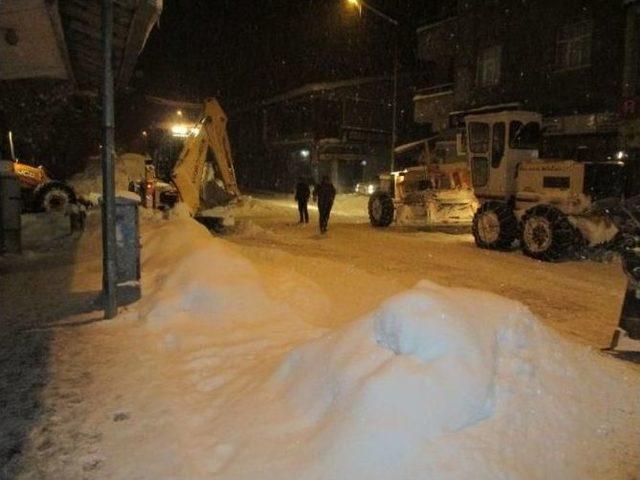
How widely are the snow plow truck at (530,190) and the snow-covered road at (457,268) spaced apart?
0.46m

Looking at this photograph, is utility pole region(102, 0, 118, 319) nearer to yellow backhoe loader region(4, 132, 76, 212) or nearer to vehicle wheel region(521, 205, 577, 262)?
vehicle wheel region(521, 205, 577, 262)

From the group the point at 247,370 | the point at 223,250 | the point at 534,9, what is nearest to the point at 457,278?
the point at 223,250

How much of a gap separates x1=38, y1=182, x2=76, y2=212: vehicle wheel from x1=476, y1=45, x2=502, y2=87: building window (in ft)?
57.8

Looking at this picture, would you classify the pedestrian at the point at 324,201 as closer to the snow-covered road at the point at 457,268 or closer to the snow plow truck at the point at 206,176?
the snow-covered road at the point at 457,268

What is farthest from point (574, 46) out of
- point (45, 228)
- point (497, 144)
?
point (45, 228)

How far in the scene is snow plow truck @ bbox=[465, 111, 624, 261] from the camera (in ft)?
40.8

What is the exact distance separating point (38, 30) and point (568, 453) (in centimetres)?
856

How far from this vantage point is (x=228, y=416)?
4523 millimetres

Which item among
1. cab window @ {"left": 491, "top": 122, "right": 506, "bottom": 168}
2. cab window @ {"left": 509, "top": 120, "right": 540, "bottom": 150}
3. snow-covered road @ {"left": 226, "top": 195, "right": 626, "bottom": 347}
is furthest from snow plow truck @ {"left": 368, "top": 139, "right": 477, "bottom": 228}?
cab window @ {"left": 509, "top": 120, "right": 540, "bottom": 150}

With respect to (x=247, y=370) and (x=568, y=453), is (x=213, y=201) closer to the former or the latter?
(x=247, y=370)

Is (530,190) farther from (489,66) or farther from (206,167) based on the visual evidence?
(489,66)

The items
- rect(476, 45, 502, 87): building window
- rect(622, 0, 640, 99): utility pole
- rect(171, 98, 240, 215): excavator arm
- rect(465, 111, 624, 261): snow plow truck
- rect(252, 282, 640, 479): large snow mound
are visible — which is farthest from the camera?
rect(476, 45, 502, 87): building window

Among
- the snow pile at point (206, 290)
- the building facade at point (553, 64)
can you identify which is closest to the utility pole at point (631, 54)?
the building facade at point (553, 64)

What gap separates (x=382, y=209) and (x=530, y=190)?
564 centimetres
